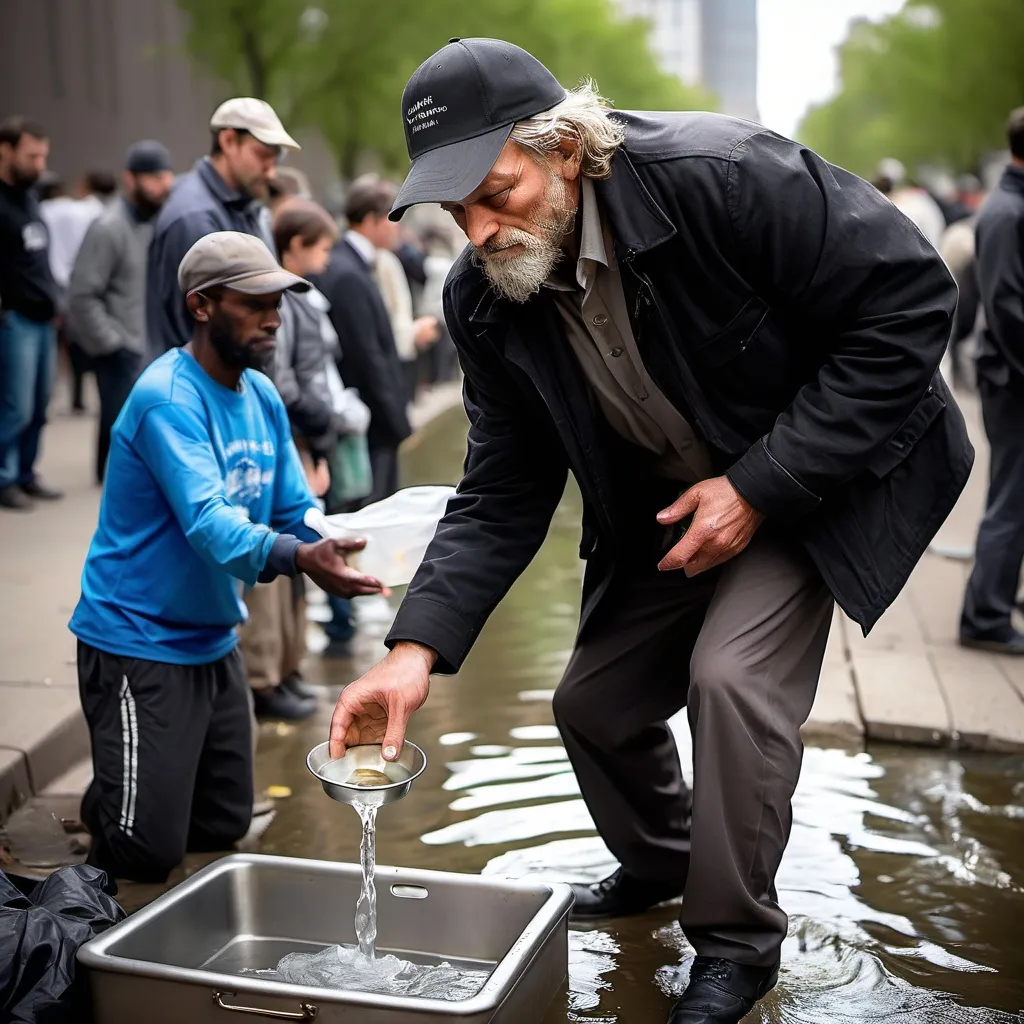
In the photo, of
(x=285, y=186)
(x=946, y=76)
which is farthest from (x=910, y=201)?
(x=946, y=76)

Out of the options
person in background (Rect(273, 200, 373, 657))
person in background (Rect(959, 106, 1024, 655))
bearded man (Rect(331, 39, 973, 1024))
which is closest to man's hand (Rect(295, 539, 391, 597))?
bearded man (Rect(331, 39, 973, 1024))

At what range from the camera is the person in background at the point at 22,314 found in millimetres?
8875

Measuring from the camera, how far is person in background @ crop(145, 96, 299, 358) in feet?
18.3

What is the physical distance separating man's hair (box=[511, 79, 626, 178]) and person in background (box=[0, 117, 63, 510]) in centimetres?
659

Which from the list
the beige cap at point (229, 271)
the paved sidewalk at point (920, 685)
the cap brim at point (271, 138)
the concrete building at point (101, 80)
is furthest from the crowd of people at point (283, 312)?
the concrete building at point (101, 80)

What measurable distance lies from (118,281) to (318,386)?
3707mm

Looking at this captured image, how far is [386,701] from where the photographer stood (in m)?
3.01

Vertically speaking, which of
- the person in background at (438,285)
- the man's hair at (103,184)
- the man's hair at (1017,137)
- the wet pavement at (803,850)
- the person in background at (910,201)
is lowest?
the person in background at (438,285)

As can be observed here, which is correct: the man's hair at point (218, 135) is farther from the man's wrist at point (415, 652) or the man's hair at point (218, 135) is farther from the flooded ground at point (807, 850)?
the man's wrist at point (415, 652)

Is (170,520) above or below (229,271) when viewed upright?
below

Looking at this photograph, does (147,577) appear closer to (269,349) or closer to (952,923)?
(269,349)

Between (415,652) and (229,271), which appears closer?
(415,652)

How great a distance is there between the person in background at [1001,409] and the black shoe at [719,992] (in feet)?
11.6

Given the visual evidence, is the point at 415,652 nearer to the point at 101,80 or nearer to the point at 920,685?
the point at 920,685
